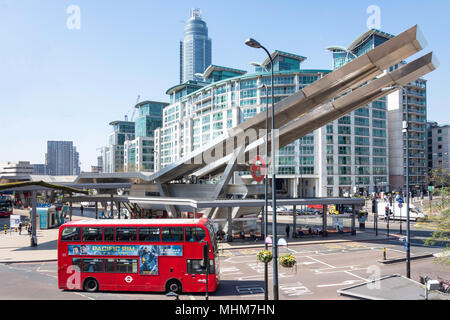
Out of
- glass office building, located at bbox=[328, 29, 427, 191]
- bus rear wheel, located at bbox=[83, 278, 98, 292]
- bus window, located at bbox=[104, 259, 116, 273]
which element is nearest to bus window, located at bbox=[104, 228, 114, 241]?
bus window, located at bbox=[104, 259, 116, 273]

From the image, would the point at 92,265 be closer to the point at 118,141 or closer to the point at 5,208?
the point at 5,208

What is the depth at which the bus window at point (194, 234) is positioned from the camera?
18906mm

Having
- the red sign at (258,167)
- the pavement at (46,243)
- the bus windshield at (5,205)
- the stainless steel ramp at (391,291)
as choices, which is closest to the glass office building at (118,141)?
the bus windshield at (5,205)

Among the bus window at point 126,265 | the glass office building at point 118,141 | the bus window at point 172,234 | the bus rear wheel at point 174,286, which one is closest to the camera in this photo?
the bus rear wheel at point 174,286

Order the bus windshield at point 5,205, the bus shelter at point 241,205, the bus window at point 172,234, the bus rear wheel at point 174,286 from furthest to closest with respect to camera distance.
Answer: the bus windshield at point 5,205 → the bus shelter at point 241,205 → the bus window at point 172,234 → the bus rear wheel at point 174,286

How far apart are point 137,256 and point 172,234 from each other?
2322 millimetres

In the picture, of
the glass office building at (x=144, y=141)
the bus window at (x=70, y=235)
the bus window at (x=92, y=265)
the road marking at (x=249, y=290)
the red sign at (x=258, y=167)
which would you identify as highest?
the glass office building at (x=144, y=141)

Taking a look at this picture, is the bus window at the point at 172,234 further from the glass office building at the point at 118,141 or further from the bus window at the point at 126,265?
the glass office building at the point at 118,141

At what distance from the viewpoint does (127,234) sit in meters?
19.5

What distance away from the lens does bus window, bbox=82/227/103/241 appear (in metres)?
19.7

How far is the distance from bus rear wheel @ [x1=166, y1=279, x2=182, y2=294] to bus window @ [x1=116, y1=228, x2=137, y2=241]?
10.2 feet

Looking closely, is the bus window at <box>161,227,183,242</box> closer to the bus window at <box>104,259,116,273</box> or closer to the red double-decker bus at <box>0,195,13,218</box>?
the bus window at <box>104,259,116,273</box>

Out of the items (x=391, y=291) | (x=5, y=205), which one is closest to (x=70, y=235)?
(x=391, y=291)

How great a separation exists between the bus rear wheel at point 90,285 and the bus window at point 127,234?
9.27 ft
